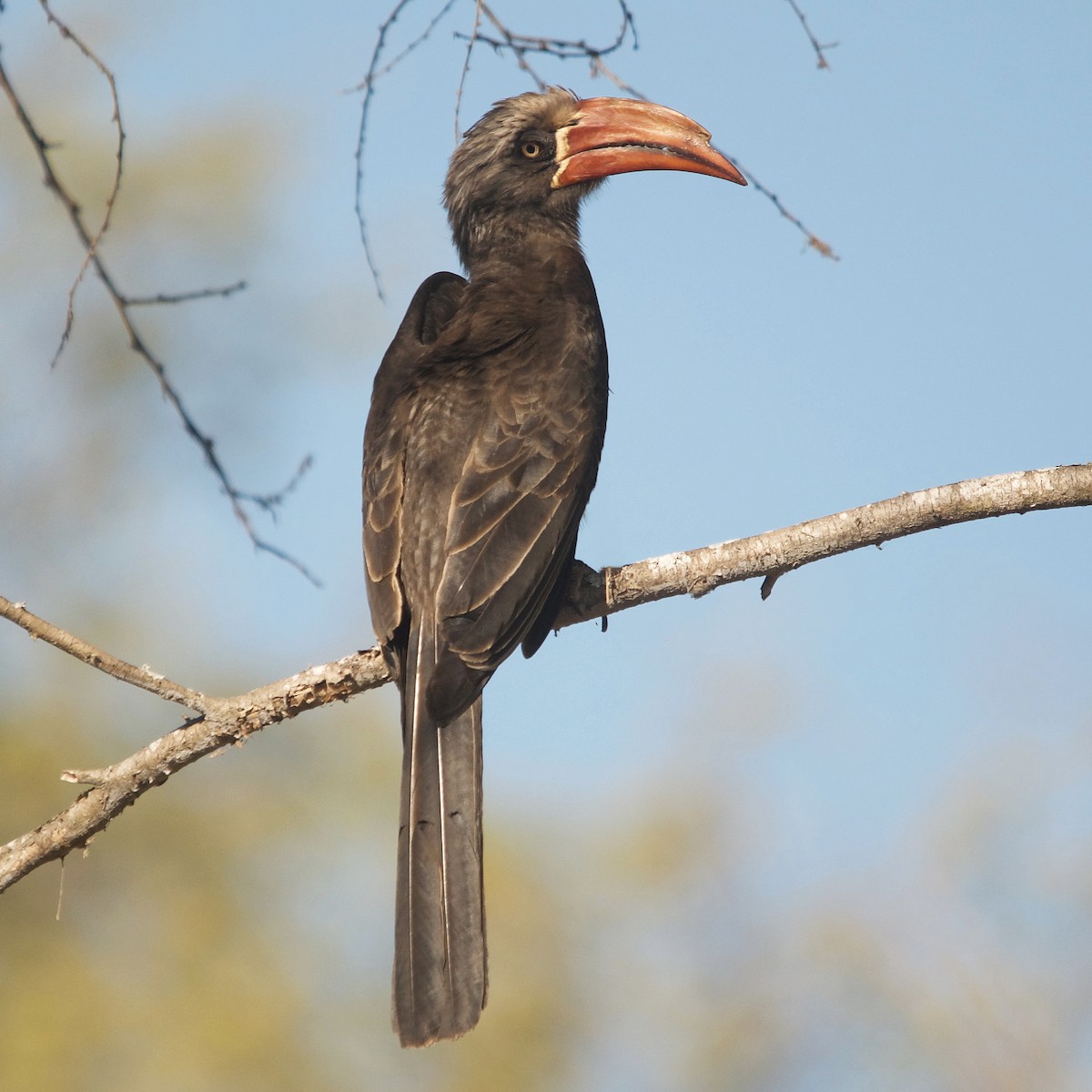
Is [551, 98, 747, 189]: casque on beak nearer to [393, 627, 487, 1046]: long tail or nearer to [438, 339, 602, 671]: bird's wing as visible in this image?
[438, 339, 602, 671]: bird's wing

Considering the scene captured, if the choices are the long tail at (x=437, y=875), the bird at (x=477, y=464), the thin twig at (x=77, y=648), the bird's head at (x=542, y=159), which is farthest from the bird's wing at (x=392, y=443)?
the thin twig at (x=77, y=648)

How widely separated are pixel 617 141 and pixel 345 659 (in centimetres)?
259

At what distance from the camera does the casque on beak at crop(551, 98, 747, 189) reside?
5195mm

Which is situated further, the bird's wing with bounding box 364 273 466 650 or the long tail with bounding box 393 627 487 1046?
the bird's wing with bounding box 364 273 466 650

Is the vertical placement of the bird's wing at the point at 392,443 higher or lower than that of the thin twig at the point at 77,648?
higher

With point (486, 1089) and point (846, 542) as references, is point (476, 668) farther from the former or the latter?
point (486, 1089)

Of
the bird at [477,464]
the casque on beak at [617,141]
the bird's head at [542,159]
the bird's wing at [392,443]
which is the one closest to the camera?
the bird at [477,464]

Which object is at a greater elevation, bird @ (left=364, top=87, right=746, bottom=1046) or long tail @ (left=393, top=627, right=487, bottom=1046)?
bird @ (left=364, top=87, right=746, bottom=1046)

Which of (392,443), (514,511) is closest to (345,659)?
(514,511)

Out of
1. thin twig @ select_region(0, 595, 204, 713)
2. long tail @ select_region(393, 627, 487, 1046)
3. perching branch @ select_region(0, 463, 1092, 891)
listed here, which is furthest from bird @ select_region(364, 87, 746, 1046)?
thin twig @ select_region(0, 595, 204, 713)

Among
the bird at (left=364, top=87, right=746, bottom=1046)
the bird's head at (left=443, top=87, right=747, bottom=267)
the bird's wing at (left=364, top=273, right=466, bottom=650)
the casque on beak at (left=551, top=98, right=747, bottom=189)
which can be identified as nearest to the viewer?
the bird at (left=364, top=87, right=746, bottom=1046)

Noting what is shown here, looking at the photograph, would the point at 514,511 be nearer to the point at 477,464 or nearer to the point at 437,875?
the point at 477,464

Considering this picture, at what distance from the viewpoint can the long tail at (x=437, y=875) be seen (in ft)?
11.5

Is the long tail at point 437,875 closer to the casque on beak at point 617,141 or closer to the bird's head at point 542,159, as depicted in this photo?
the bird's head at point 542,159
